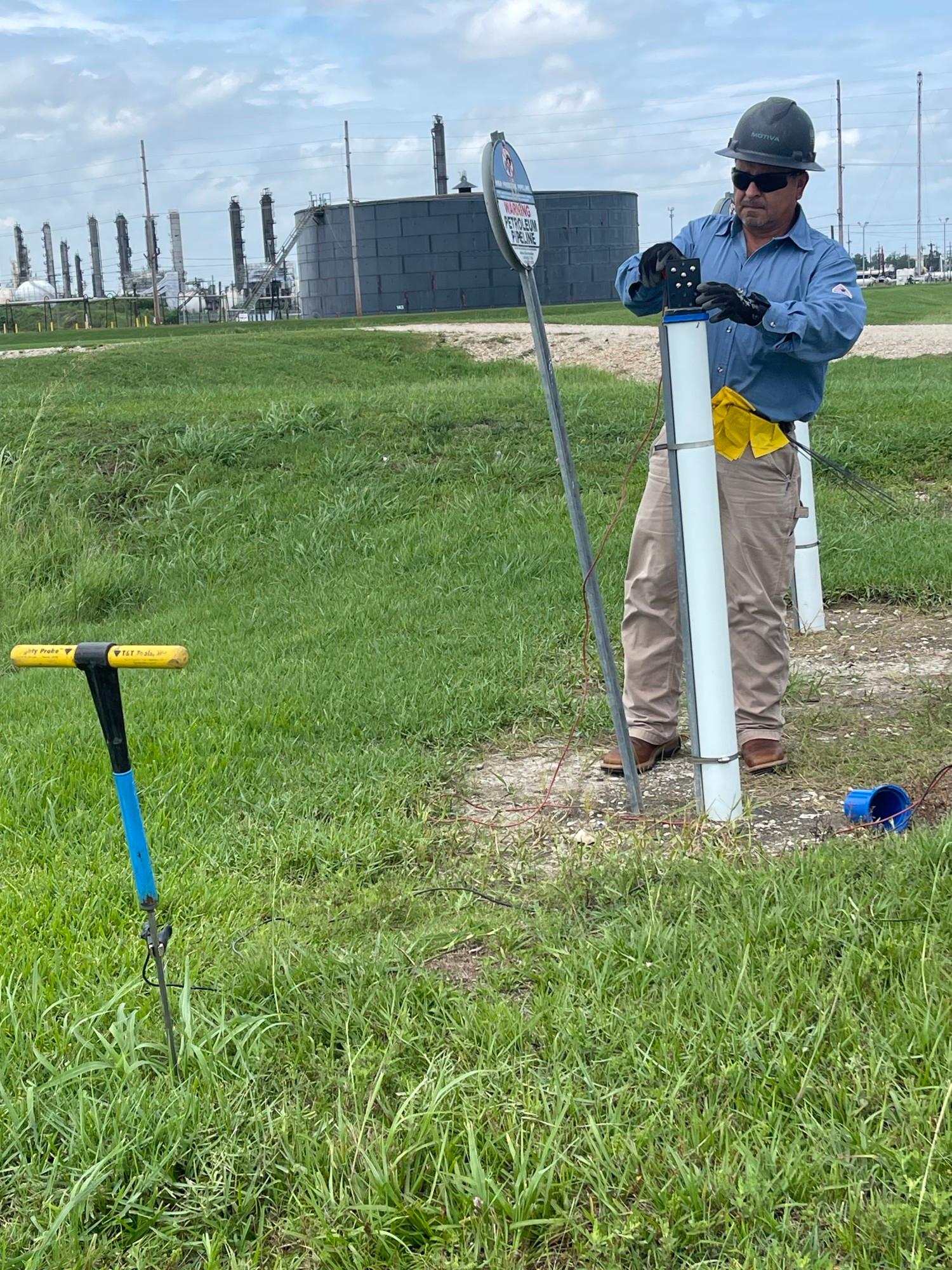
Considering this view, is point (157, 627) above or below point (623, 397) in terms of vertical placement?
below

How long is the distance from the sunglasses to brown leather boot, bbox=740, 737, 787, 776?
1.62 meters

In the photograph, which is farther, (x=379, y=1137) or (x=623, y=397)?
(x=623, y=397)

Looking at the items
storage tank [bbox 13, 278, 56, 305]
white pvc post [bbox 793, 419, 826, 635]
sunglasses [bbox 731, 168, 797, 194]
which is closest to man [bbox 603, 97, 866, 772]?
sunglasses [bbox 731, 168, 797, 194]

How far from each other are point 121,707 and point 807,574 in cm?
408

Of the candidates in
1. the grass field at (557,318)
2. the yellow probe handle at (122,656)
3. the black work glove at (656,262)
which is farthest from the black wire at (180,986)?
the grass field at (557,318)

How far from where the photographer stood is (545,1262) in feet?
6.14

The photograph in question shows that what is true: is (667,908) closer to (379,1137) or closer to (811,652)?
(379,1137)

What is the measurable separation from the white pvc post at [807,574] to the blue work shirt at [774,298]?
70.8 inches

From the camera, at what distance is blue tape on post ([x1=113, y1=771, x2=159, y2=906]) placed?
7.09 feet

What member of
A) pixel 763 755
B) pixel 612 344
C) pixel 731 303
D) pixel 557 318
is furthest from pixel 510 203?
pixel 557 318

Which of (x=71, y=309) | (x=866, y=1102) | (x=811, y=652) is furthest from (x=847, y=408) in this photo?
(x=71, y=309)

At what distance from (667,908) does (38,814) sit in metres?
1.94

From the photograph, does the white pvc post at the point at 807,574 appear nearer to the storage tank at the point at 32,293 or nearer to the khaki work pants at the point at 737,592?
the khaki work pants at the point at 737,592

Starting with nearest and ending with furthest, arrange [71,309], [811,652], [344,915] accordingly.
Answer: [344,915], [811,652], [71,309]
